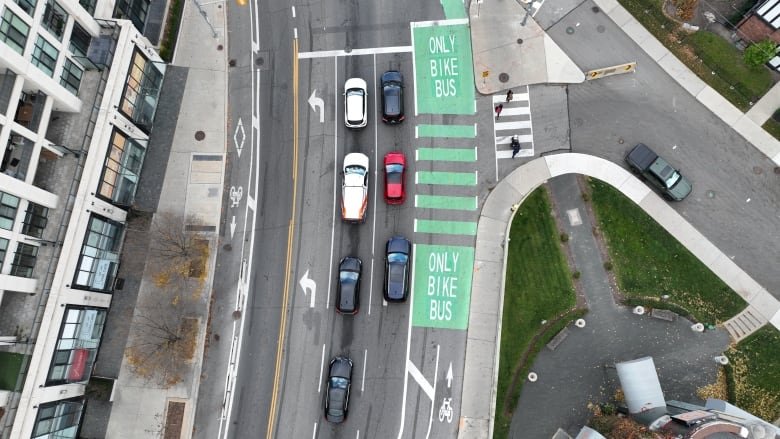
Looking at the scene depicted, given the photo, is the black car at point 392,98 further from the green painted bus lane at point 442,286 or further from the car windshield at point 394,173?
the green painted bus lane at point 442,286

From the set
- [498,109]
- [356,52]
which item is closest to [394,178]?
[498,109]

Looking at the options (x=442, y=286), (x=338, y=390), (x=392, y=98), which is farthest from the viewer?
(x=392, y=98)

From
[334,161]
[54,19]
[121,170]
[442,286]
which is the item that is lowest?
[442,286]

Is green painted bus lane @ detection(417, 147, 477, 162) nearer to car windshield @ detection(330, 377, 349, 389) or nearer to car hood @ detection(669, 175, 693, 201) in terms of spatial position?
car hood @ detection(669, 175, 693, 201)

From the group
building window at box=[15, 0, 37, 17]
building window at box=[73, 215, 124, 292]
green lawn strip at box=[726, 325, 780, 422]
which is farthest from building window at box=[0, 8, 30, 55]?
green lawn strip at box=[726, 325, 780, 422]

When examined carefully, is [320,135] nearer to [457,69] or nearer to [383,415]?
[457,69]

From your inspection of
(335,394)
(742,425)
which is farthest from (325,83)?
(742,425)

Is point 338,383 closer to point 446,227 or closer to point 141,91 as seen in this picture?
point 446,227
